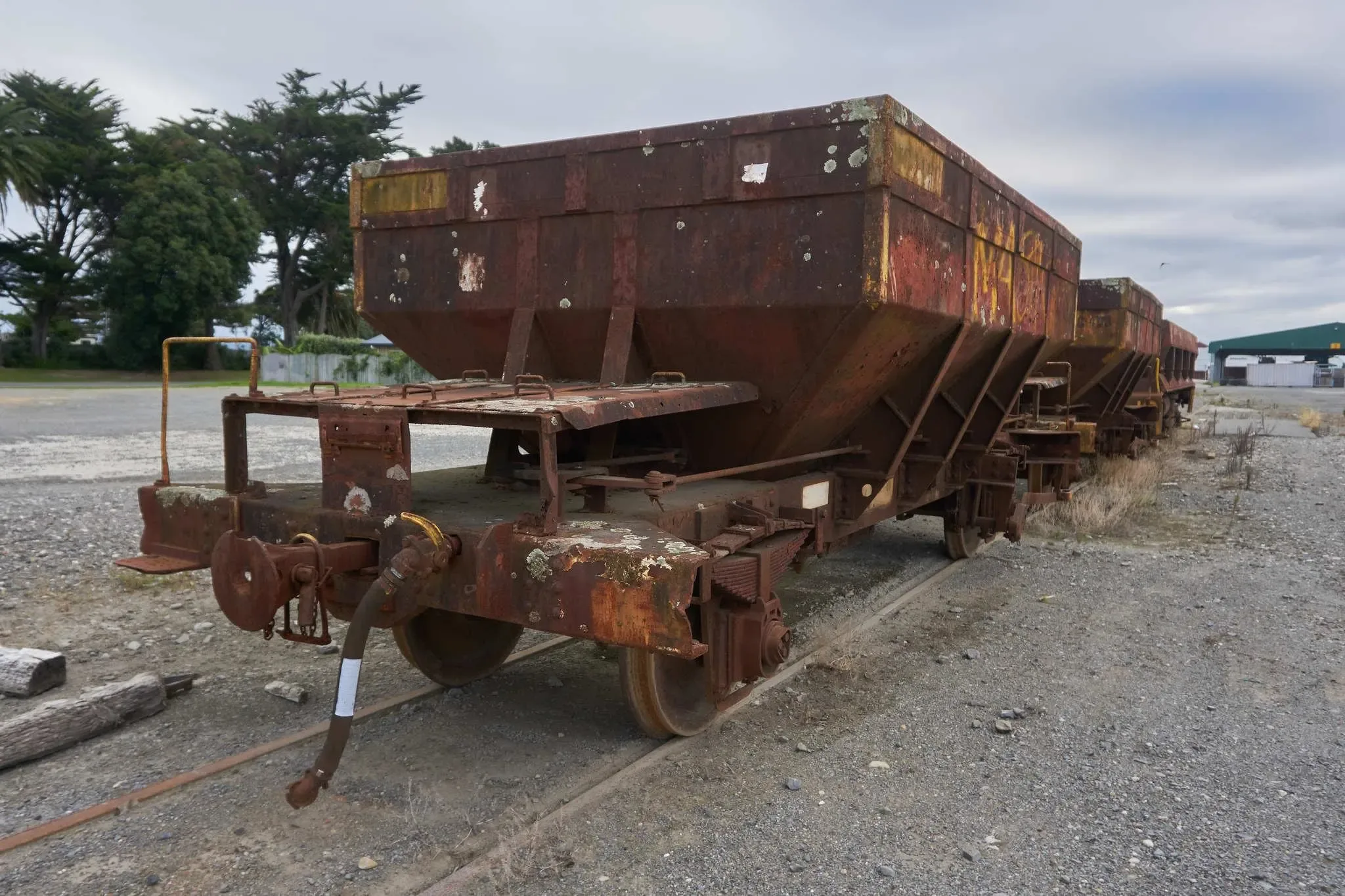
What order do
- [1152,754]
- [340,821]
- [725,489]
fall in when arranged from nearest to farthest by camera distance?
[340,821] → [1152,754] → [725,489]

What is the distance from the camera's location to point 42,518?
25.1 ft

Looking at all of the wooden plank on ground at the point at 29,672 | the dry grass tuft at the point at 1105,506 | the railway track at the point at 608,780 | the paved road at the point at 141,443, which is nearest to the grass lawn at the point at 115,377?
the paved road at the point at 141,443

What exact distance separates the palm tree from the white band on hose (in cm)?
4154

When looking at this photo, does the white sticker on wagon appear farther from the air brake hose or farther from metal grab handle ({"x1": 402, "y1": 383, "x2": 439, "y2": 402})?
the air brake hose

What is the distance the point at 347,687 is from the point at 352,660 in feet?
0.29

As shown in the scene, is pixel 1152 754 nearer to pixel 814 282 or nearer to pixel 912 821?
pixel 912 821

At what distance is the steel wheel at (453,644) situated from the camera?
14.3 feet

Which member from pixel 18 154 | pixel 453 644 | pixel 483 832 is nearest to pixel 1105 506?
pixel 453 644

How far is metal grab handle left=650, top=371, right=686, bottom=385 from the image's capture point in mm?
4328

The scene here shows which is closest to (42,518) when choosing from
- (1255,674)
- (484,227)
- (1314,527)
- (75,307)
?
(484,227)

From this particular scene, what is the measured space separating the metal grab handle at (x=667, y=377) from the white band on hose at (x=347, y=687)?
188cm

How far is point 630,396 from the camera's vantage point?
3578 mm

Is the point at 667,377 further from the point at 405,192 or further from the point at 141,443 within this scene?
the point at 141,443

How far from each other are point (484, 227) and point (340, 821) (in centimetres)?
286
